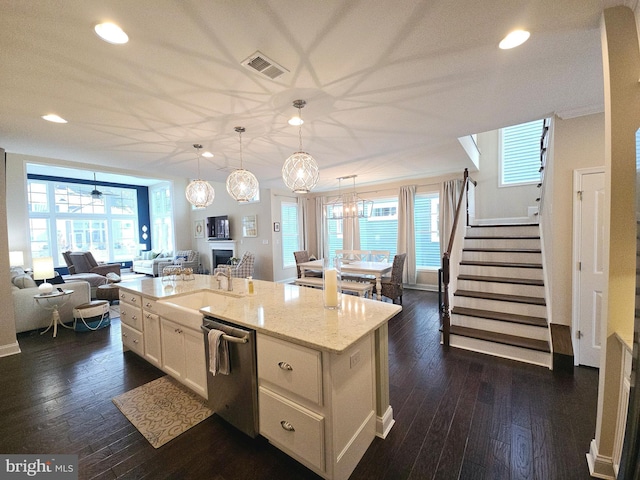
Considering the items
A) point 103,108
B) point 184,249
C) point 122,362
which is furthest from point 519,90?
point 184,249

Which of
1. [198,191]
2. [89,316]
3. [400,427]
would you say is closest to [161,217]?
[89,316]

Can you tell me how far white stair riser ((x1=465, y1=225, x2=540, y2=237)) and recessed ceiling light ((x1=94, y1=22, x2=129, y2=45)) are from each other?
200 inches

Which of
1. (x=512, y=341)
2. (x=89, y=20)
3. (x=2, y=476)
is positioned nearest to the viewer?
(x=89, y=20)

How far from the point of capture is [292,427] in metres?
1.51

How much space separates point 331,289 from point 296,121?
5.99ft

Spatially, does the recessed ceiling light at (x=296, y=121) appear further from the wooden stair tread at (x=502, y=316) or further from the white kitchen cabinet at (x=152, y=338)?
the wooden stair tread at (x=502, y=316)

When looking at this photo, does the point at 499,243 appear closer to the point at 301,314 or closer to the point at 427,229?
the point at 427,229

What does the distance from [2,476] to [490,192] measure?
738 cm

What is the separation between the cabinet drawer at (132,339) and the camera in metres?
2.80

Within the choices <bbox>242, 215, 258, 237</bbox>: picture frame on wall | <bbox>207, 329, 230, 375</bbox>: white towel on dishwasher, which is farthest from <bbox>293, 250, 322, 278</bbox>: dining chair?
<bbox>207, 329, 230, 375</bbox>: white towel on dishwasher

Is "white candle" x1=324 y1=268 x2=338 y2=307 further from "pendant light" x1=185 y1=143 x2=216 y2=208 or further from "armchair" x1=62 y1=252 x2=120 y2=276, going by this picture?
"armchair" x1=62 y1=252 x2=120 y2=276

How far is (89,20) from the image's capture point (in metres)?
1.36

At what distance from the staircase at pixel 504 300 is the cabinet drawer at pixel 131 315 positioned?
12.1ft

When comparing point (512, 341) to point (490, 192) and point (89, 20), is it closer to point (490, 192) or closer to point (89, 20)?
point (490, 192)
